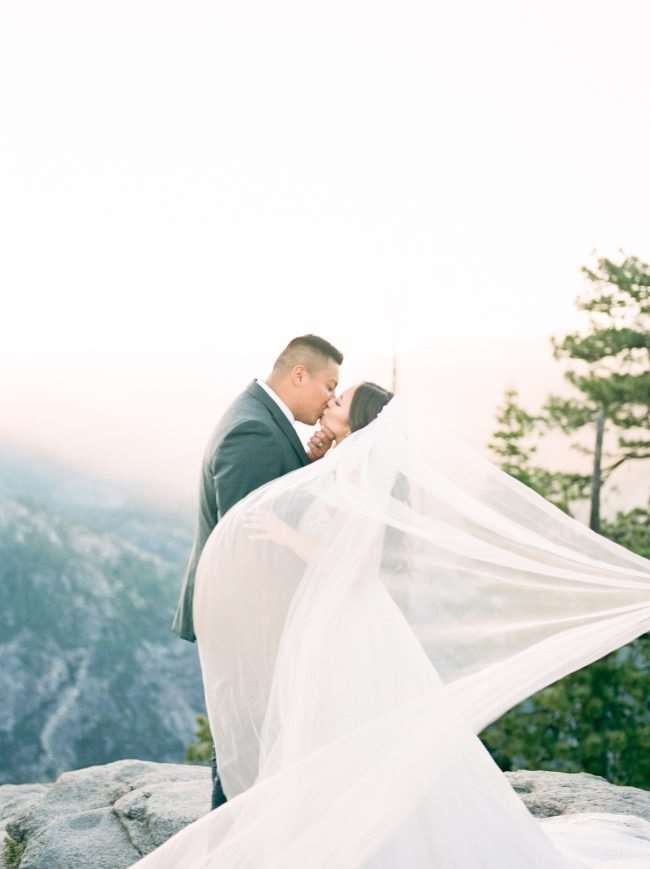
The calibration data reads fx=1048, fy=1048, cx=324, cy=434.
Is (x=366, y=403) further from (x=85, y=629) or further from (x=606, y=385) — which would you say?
(x=85, y=629)

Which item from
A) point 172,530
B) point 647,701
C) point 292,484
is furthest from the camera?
point 172,530

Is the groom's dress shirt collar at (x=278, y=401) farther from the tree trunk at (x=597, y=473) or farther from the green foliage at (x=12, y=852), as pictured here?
the tree trunk at (x=597, y=473)

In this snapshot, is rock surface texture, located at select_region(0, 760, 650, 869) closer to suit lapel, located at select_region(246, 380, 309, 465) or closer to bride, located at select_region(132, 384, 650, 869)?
bride, located at select_region(132, 384, 650, 869)

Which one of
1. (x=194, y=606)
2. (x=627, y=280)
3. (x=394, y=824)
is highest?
(x=627, y=280)

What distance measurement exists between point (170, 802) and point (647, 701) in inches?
558

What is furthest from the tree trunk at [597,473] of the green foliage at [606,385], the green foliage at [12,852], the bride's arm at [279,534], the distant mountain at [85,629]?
the distant mountain at [85,629]

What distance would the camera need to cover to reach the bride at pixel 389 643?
365 centimetres

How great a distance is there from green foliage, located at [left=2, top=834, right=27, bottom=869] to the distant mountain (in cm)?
4149

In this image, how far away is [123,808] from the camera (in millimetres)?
5574

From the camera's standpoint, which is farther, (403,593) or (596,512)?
(596,512)

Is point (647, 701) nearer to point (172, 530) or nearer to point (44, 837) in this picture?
point (44, 837)

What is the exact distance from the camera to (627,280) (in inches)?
749

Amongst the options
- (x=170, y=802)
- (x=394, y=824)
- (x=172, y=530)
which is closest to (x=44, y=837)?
(x=170, y=802)

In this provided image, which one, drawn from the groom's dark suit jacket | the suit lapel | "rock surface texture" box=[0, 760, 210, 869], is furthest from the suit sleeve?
"rock surface texture" box=[0, 760, 210, 869]
